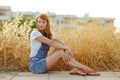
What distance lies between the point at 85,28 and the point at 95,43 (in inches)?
21.0

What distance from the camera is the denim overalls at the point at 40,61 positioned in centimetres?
561

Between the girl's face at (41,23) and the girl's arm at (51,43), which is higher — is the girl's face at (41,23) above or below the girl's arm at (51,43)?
above

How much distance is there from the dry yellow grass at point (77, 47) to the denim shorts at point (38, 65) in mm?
605

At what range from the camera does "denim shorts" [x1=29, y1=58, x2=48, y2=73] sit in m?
5.61

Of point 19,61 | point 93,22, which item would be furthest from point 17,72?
point 93,22

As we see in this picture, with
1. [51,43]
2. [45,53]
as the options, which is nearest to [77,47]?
[45,53]

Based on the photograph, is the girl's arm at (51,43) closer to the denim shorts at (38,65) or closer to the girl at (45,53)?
the girl at (45,53)

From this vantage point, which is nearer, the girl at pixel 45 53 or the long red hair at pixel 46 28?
the girl at pixel 45 53

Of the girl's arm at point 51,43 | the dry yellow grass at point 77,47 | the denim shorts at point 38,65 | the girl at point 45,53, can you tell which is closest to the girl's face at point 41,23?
the girl at point 45,53

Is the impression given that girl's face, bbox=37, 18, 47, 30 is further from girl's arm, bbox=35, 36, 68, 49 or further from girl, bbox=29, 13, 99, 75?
girl's arm, bbox=35, 36, 68, 49

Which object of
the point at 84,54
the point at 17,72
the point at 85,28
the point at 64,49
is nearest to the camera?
the point at 64,49

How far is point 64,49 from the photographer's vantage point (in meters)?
5.51

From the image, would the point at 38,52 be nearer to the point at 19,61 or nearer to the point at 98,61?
the point at 19,61

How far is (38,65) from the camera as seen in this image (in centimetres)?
562
